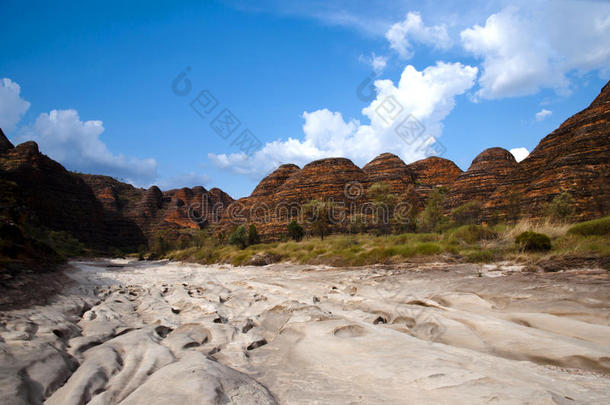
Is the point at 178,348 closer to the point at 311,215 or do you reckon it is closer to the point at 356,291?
the point at 356,291

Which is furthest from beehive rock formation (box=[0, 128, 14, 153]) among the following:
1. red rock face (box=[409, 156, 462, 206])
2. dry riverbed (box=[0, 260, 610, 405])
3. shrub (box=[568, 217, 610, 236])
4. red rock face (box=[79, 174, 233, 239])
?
shrub (box=[568, 217, 610, 236])

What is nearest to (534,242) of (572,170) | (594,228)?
(594,228)

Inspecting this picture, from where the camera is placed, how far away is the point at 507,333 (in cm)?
295

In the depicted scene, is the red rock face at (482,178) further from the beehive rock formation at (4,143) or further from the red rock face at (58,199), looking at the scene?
the beehive rock formation at (4,143)

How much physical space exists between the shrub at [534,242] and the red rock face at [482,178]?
39579 millimetres

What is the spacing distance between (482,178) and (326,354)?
53.7 meters

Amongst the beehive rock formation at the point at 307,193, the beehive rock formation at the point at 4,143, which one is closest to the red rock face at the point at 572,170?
the beehive rock formation at the point at 307,193

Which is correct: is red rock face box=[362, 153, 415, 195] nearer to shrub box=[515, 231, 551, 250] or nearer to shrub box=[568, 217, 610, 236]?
shrub box=[568, 217, 610, 236]

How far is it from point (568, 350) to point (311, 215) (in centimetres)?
3495

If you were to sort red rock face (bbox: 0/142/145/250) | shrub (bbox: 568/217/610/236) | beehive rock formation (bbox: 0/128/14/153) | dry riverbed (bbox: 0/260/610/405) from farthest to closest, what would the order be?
beehive rock formation (bbox: 0/128/14/153)
red rock face (bbox: 0/142/145/250)
shrub (bbox: 568/217/610/236)
dry riverbed (bbox: 0/260/610/405)

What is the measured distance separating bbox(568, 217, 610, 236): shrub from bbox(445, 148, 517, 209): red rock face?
38.6 metres

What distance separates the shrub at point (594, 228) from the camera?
8.51 m

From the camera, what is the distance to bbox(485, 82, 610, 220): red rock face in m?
23.1

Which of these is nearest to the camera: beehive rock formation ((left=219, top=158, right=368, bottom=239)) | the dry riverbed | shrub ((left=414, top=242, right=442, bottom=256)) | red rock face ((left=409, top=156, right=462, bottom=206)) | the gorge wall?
the dry riverbed
